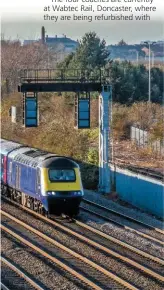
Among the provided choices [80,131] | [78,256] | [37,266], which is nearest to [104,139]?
[80,131]

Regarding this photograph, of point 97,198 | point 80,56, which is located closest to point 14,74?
point 80,56

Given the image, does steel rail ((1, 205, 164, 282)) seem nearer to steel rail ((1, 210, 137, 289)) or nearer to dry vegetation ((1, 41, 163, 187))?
steel rail ((1, 210, 137, 289))

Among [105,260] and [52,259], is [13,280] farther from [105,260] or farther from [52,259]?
[105,260]

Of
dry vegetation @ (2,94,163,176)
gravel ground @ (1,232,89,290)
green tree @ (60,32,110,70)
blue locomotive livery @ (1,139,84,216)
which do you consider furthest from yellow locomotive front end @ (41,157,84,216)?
green tree @ (60,32,110,70)

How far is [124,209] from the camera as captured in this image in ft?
83.0

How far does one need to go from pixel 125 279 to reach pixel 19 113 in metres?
30.0

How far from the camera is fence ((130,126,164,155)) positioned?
37341mm

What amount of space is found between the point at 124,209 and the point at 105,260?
27.5 feet

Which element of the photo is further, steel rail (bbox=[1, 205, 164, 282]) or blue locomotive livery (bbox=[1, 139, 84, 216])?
blue locomotive livery (bbox=[1, 139, 84, 216])

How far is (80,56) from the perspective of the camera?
164 ft

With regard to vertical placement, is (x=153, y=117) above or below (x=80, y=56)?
below

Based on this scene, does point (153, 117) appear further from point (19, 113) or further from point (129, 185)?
point (129, 185)

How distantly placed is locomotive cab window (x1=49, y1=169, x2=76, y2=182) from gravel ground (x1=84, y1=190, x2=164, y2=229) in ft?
9.56

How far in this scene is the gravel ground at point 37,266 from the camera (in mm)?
14802
